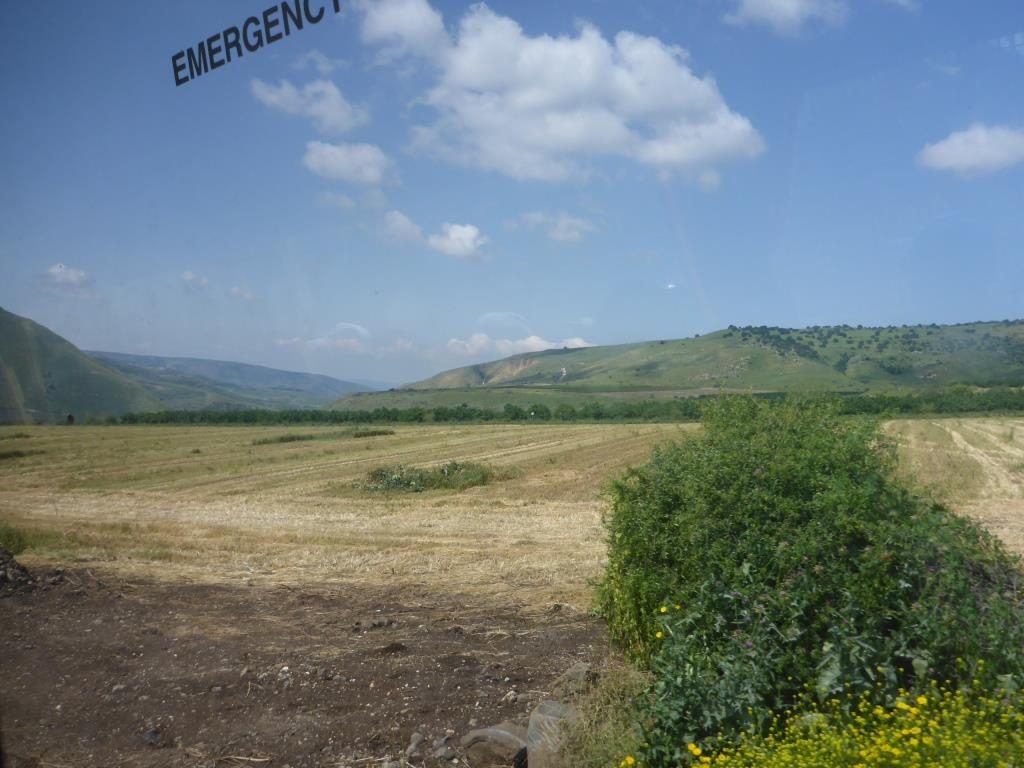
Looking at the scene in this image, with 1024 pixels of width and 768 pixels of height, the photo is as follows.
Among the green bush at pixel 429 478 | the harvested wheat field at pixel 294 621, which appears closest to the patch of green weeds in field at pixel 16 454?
the harvested wheat field at pixel 294 621

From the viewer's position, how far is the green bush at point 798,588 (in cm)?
487

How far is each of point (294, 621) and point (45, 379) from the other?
29.1 m

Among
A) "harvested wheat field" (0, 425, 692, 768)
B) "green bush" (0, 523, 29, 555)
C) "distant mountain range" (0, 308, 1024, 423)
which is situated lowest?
"harvested wheat field" (0, 425, 692, 768)

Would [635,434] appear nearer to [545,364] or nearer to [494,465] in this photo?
[494,465]

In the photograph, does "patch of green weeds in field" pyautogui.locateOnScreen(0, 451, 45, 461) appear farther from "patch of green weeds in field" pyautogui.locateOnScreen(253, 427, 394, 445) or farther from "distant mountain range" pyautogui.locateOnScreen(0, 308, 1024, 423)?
"patch of green weeds in field" pyautogui.locateOnScreen(253, 427, 394, 445)

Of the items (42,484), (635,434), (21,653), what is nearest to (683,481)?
(21,653)

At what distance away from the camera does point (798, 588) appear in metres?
5.28

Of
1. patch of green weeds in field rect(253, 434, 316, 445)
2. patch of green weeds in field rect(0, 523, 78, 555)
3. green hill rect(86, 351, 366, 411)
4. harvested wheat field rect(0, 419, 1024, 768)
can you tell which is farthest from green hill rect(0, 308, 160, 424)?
green hill rect(86, 351, 366, 411)

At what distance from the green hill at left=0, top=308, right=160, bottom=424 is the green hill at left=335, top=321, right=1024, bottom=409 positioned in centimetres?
4521

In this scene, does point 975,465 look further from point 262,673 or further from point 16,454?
point 16,454

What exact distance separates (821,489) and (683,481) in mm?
1129

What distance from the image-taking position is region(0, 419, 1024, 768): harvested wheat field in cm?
629

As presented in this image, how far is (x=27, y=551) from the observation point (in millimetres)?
13969

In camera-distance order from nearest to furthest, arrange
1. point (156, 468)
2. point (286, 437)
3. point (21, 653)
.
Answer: point (21, 653) < point (156, 468) < point (286, 437)
